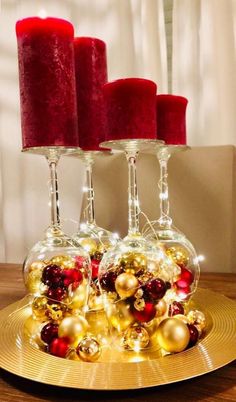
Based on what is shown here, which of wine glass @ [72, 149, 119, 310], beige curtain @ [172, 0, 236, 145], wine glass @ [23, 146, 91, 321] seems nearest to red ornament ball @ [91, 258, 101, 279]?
wine glass @ [72, 149, 119, 310]

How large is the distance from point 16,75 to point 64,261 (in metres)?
1.27

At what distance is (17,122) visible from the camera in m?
1.62

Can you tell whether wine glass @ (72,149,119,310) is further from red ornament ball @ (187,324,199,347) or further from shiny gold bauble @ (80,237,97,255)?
red ornament ball @ (187,324,199,347)

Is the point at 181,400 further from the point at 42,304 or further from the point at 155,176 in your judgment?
the point at 155,176

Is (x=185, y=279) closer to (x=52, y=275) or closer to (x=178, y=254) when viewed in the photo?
(x=178, y=254)

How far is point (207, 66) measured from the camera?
52.3 inches

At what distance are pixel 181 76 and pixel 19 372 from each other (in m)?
1.19

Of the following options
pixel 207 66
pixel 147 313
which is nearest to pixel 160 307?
pixel 147 313

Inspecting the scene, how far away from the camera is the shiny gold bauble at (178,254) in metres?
0.66

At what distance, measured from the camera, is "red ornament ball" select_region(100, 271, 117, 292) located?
530 mm

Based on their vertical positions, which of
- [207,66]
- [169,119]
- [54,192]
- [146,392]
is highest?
[207,66]

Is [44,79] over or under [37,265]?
over

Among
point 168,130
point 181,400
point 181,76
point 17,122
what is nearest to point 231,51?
point 181,76

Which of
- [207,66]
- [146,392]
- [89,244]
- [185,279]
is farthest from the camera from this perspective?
[207,66]
